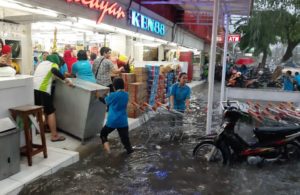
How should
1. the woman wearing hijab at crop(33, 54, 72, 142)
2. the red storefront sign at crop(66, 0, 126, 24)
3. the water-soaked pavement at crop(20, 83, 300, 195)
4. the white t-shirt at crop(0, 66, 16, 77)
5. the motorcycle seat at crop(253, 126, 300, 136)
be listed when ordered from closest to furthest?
the water-soaked pavement at crop(20, 83, 300, 195) < the white t-shirt at crop(0, 66, 16, 77) < the motorcycle seat at crop(253, 126, 300, 136) < the woman wearing hijab at crop(33, 54, 72, 142) < the red storefront sign at crop(66, 0, 126, 24)

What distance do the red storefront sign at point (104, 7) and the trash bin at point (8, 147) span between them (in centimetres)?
368

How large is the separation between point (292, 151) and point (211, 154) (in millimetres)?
1513

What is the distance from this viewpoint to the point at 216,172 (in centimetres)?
530

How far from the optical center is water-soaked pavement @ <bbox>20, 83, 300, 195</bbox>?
458cm

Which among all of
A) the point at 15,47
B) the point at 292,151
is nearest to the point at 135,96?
the point at 292,151

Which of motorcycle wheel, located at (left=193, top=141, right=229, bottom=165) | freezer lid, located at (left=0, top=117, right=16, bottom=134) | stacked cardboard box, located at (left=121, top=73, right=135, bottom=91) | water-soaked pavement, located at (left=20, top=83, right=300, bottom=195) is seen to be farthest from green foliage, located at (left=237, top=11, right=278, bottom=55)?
freezer lid, located at (left=0, top=117, right=16, bottom=134)

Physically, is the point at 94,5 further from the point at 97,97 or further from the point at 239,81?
the point at 239,81

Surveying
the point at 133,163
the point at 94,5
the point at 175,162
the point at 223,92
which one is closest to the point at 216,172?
the point at 175,162

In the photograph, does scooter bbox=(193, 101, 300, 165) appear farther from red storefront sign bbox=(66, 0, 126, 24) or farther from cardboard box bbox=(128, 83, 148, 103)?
red storefront sign bbox=(66, 0, 126, 24)

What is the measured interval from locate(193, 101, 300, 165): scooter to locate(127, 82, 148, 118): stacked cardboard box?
323 cm

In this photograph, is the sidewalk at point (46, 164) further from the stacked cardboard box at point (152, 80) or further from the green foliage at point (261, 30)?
the green foliage at point (261, 30)

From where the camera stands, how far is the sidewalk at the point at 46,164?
4366 mm

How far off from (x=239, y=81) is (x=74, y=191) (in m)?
15.1

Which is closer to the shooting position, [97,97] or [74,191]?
[74,191]
